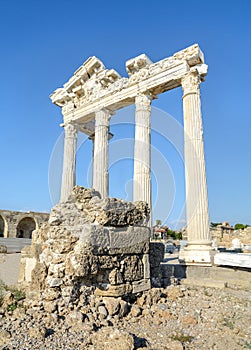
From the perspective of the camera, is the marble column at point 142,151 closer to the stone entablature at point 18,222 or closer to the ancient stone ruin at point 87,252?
the ancient stone ruin at point 87,252

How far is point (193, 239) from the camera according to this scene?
9.52 metres

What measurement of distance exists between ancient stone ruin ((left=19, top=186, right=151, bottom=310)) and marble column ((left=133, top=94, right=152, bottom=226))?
230 inches

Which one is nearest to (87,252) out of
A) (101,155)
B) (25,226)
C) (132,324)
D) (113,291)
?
(113,291)

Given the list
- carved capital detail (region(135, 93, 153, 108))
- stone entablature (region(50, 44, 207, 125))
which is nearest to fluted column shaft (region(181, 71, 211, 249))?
stone entablature (region(50, 44, 207, 125))

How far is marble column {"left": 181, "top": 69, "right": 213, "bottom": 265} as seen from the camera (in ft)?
30.3

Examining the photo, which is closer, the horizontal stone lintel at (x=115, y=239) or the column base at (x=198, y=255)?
the horizontal stone lintel at (x=115, y=239)

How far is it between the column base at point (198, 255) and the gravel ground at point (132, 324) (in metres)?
3.27

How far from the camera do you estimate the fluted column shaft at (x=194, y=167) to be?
31.3ft

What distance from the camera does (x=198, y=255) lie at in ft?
29.6

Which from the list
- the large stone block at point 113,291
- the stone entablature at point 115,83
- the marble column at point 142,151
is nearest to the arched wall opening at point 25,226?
the stone entablature at point 115,83

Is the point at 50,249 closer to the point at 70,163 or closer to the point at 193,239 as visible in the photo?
the point at 193,239

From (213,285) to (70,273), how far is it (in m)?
4.49

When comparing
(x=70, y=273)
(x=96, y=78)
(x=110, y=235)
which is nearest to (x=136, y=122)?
(x=96, y=78)

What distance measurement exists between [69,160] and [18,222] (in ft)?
36.3
